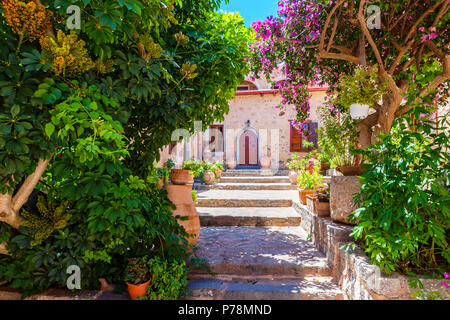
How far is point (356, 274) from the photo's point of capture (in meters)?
2.25

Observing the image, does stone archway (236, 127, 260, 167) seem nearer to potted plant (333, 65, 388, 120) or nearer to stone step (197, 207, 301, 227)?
stone step (197, 207, 301, 227)

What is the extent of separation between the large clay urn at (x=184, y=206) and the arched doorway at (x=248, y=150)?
9.30 metres

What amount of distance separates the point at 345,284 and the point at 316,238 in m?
1.23

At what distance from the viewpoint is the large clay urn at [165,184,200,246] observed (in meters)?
3.24

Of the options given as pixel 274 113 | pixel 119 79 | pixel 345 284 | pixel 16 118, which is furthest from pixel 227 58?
pixel 274 113

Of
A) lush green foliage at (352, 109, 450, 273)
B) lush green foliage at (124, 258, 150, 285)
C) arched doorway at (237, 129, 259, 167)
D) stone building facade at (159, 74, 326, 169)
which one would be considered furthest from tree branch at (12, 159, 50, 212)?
arched doorway at (237, 129, 259, 167)

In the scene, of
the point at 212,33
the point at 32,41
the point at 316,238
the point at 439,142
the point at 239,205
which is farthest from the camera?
the point at 239,205

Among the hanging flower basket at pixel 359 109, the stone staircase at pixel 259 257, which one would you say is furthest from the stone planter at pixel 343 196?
the hanging flower basket at pixel 359 109

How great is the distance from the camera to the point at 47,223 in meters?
2.15

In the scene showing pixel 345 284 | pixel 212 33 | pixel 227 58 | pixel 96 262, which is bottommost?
pixel 345 284

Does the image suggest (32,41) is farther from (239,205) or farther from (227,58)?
(239,205)

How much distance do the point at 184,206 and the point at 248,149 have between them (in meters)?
9.89

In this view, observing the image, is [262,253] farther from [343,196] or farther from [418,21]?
[418,21]

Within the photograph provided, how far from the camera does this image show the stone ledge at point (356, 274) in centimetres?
195
